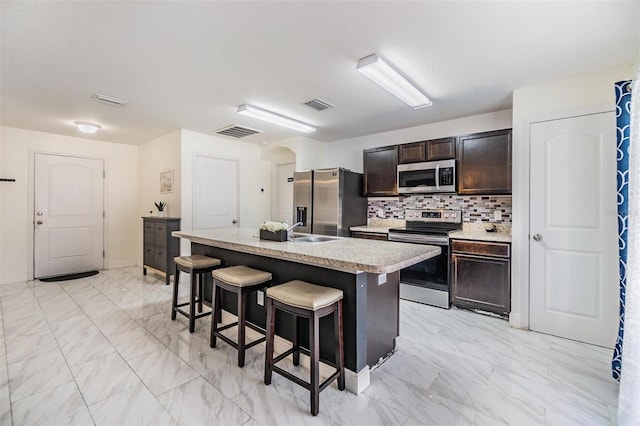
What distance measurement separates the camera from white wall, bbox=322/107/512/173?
3822 mm

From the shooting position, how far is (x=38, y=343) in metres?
2.59

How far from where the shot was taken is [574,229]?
2.70 meters

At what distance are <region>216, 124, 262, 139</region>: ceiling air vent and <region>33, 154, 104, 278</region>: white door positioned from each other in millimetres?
2606

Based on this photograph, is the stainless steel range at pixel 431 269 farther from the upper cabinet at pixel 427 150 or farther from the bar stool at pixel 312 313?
the bar stool at pixel 312 313

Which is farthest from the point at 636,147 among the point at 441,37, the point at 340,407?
the point at 340,407

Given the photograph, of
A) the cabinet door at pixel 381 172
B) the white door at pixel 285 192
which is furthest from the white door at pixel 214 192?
the cabinet door at pixel 381 172

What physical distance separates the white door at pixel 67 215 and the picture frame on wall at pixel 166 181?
53.1 inches

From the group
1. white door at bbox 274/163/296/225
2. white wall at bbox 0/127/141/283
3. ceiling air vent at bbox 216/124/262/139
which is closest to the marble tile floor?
white wall at bbox 0/127/141/283

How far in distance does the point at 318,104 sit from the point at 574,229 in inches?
113

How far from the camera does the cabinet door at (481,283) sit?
10.3ft

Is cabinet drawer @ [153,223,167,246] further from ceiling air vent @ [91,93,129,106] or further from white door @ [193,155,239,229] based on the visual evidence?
ceiling air vent @ [91,93,129,106]

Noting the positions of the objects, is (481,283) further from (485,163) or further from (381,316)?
(381,316)

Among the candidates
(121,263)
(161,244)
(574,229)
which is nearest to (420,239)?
(574,229)

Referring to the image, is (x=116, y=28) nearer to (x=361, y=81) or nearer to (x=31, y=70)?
(x=31, y=70)
